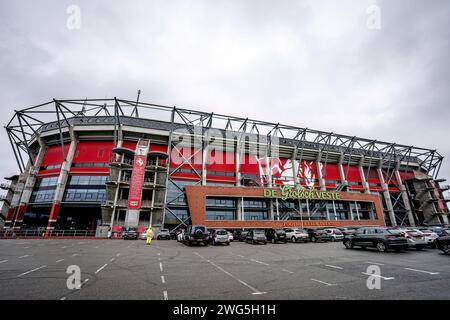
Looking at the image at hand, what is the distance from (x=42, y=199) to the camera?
3809 cm

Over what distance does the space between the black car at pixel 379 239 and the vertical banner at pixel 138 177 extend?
3035 cm

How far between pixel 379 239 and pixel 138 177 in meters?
33.8

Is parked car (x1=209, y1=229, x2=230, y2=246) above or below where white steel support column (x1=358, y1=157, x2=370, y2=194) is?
below

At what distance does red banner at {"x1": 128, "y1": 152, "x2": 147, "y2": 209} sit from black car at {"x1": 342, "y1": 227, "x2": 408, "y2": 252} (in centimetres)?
3031

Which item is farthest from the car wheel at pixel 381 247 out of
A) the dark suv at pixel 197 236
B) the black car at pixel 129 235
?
the black car at pixel 129 235

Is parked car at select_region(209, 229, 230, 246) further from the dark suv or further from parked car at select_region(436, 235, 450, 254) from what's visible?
parked car at select_region(436, 235, 450, 254)

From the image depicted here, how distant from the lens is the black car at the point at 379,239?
14383mm

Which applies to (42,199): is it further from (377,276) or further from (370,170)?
(370,170)

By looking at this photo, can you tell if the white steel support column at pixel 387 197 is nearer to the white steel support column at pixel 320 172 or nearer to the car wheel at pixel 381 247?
the white steel support column at pixel 320 172

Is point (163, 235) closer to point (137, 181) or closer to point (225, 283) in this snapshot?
point (137, 181)

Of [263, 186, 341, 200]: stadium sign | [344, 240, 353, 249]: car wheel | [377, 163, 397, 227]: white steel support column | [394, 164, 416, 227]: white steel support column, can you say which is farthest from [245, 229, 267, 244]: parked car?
[394, 164, 416, 227]: white steel support column

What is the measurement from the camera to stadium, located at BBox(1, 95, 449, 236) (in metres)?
36.2
